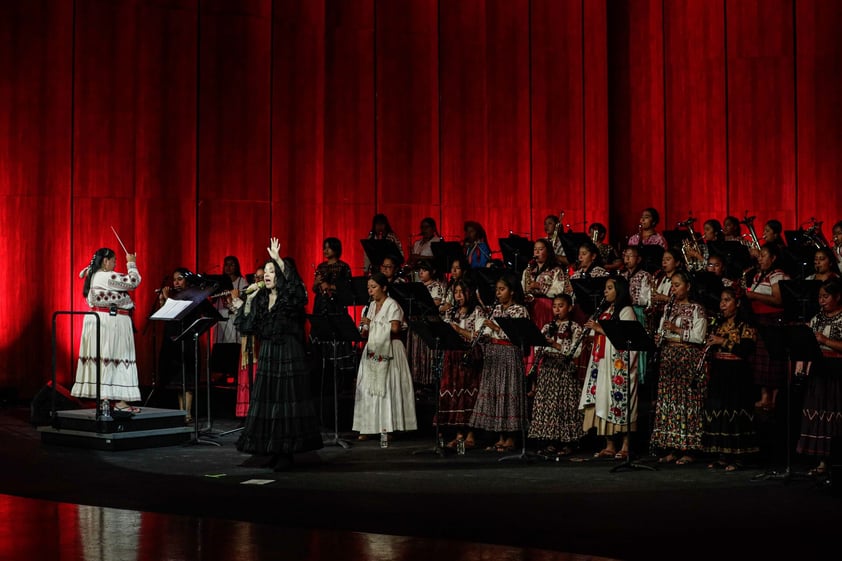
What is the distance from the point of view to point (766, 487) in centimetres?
672

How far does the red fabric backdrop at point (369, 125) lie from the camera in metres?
11.4

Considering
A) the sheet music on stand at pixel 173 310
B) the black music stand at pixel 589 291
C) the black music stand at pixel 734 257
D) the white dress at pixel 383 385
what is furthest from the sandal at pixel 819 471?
the sheet music on stand at pixel 173 310

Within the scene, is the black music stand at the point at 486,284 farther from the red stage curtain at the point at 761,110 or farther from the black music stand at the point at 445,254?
the red stage curtain at the point at 761,110

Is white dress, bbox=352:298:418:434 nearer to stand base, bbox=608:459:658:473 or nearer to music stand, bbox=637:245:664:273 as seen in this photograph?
stand base, bbox=608:459:658:473

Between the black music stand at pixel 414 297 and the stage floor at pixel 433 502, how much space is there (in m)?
1.23

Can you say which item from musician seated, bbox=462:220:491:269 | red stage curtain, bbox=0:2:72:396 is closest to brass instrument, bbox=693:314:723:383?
musician seated, bbox=462:220:491:269

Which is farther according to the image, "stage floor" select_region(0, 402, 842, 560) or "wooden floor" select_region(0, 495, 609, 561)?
"stage floor" select_region(0, 402, 842, 560)

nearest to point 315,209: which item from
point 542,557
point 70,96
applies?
point 70,96

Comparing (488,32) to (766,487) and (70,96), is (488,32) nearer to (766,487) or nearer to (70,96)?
(70,96)

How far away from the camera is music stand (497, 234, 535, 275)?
32.4 feet

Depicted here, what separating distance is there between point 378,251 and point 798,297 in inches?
159

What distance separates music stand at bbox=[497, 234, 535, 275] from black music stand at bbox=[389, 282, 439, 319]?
126 cm

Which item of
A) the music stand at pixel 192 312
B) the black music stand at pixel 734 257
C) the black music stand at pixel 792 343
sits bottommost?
the black music stand at pixel 792 343

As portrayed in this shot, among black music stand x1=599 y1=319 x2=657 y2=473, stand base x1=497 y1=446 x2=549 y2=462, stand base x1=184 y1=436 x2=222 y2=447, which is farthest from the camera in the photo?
stand base x1=184 y1=436 x2=222 y2=447
